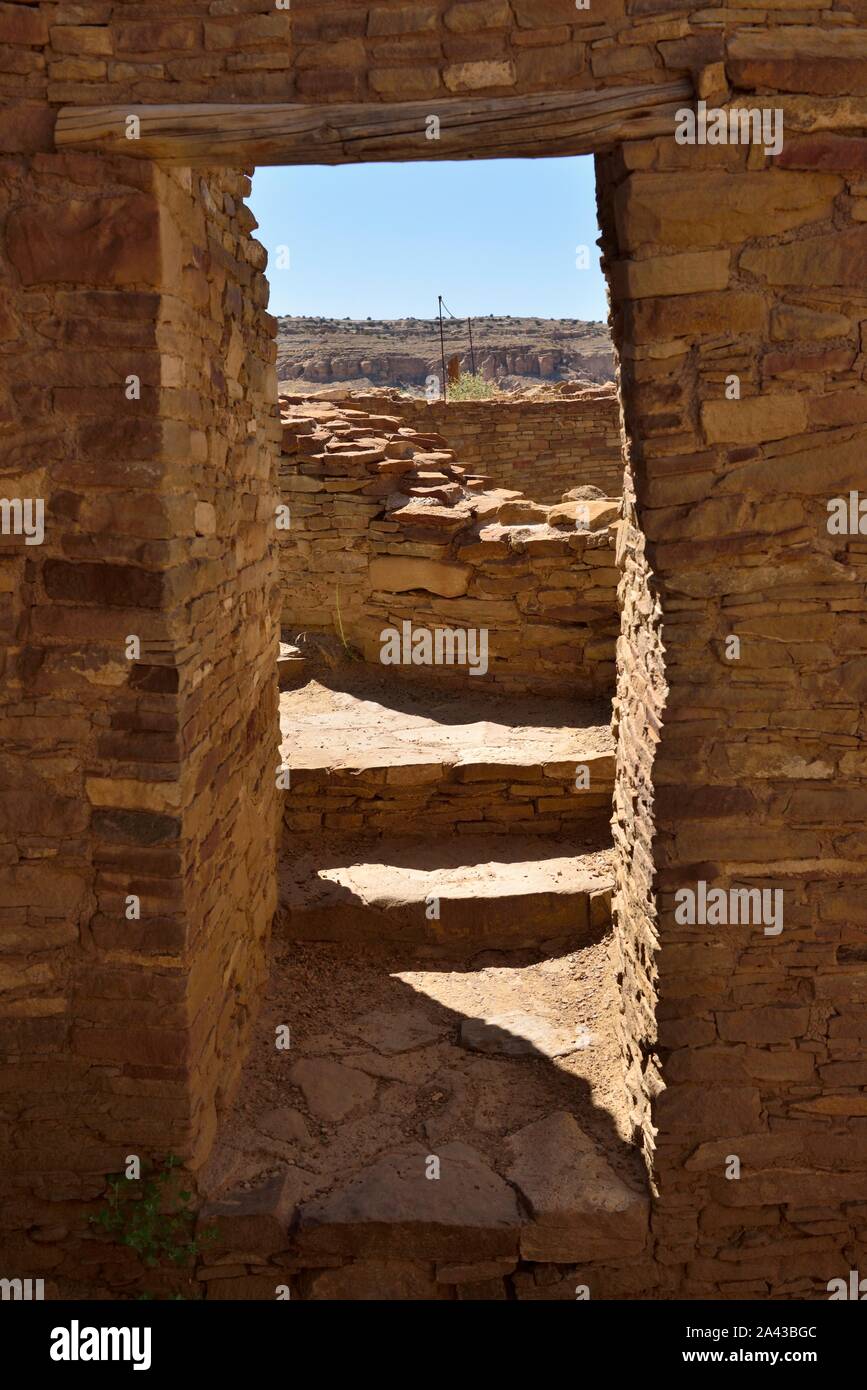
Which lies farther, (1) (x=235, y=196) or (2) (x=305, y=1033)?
(2) (x=305, y=1033)

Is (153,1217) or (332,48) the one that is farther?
(153,1217)

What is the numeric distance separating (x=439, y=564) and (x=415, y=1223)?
Result: 4709 millimetres

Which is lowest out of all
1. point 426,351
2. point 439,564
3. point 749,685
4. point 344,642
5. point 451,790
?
point 451,790

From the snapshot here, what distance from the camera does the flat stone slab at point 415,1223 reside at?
346 centimetres

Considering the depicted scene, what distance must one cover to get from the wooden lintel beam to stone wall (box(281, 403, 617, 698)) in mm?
3898

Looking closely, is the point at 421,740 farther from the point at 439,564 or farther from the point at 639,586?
the point at 639,586

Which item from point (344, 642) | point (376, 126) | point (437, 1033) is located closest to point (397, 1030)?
point (437, 1033)

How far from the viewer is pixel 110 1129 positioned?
11.2 feet

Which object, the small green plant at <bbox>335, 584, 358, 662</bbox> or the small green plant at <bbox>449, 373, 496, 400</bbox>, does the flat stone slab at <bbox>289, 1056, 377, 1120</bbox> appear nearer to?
the small green plant at <bbox>335, 584, 358, 662</bbox>

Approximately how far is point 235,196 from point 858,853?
3.24 m

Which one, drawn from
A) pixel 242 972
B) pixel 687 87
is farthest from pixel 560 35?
pixel 242 972

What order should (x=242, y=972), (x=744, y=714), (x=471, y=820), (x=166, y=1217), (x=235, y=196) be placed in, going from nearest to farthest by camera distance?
(x=744, y=714) → (x=166, y=1217) → (x=235, y=196) → (x=242, y=972) → (x=471, y=820)

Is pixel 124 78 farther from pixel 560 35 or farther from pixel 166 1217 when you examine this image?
pixel 166 1217

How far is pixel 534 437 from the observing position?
13.5 m
